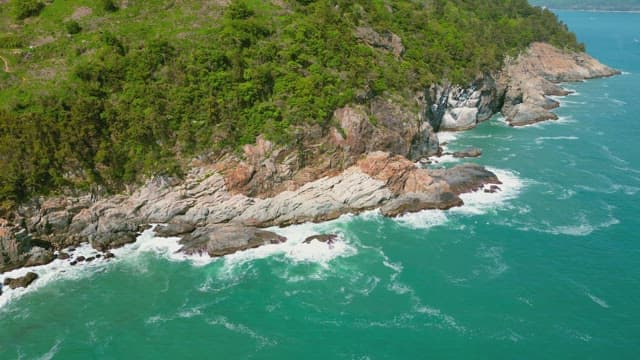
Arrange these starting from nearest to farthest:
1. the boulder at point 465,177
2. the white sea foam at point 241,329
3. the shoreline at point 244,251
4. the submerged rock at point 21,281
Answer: the white sea foam at point 241,329 < the submerged rock at point 21,281 < the shoreline at point 244,251 < the boulder at point 465,177

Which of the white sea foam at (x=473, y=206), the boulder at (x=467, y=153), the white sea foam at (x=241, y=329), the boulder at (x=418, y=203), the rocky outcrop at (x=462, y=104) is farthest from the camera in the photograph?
the rocky outcrop at (x=462, y=104)

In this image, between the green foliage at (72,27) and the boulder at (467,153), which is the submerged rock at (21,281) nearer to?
the green foliage at (72,27)

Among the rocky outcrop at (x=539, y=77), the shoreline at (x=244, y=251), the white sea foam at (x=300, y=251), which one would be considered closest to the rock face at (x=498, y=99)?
the rocky outcrop at (x=539, y=77)

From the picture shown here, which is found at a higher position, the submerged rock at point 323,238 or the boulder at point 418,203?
the boulder at point 418,203

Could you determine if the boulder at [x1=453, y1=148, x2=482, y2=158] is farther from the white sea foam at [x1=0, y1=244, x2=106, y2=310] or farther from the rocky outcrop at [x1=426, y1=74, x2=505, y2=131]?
the white sea foam at [x1=0, y1=244, x2=106, y2=310]

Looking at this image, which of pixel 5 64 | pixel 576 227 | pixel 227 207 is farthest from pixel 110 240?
pixel 576 227

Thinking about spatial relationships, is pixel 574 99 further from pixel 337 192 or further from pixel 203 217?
pixel 203 217

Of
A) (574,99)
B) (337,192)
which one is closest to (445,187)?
(337,192)
